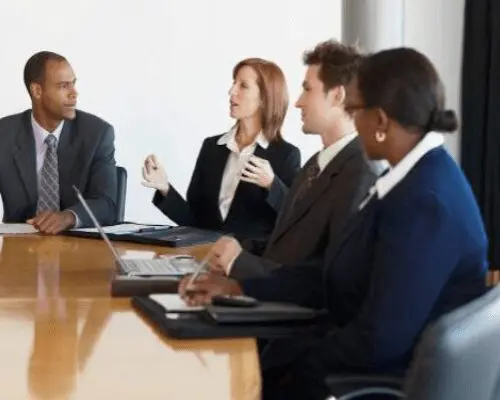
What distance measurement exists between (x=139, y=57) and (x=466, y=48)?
69.4 inches

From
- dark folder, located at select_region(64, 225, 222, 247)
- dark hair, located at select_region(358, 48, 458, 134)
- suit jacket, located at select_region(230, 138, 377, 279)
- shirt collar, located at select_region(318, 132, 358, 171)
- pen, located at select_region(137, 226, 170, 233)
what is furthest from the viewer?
pen, located at select_region(137, 226, 170, 233)

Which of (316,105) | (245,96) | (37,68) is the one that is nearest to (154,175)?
(245,96)

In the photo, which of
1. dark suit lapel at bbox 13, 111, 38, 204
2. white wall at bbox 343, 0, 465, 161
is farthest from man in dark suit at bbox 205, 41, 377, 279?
white wall at bbox 343, 0, 465, 161

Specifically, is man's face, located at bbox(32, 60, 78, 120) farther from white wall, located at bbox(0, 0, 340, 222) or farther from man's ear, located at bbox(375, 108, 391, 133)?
man's ear, located at bbox(375, 108, 391, 133)

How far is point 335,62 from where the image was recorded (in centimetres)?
247

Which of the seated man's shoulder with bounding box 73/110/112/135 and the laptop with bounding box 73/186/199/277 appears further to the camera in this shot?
→ the seated man's shoulder with bounding box 73/110/112/135

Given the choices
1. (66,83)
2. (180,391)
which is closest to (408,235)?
(180,391)

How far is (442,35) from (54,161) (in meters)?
2.37

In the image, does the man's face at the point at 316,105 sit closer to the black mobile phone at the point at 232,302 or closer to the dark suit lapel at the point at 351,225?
the dark suit lapel at the point at 351,225

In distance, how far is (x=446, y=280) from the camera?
1.78 metres

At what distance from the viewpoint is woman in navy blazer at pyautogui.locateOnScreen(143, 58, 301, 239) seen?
350 centimetres

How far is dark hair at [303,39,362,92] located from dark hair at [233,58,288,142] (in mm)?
1155

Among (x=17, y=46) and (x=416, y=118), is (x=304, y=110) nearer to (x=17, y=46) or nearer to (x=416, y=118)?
(x=416, y=118)

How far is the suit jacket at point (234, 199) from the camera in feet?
11.4
